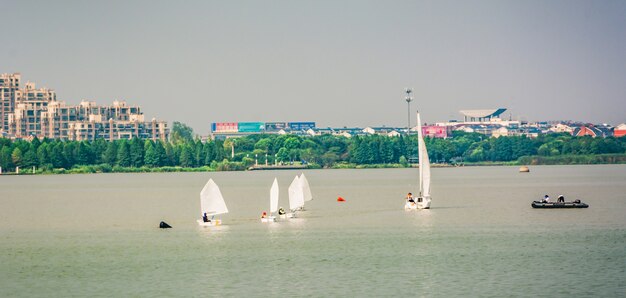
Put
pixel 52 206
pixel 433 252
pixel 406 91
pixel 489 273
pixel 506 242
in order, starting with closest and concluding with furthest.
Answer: pixel 489 273, pixel 433 252, pixel 506 242, pixel 52 206, pixel 406 91

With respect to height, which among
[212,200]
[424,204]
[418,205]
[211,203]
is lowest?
[418,205]

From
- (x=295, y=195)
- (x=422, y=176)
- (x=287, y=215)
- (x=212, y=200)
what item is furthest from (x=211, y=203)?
(x=422, y=176)

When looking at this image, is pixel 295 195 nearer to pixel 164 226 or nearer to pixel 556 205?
pixel 164 226

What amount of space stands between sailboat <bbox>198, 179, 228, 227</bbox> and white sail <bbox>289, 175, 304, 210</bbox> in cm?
1621

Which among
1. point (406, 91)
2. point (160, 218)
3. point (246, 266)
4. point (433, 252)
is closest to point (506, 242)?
point (433, 252)

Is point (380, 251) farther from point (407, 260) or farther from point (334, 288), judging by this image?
point (334, 288)

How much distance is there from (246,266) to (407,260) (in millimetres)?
10437

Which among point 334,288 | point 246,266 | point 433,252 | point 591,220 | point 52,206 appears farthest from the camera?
point 52,206

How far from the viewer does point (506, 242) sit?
260ft

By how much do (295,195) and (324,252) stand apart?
38220 millimetres

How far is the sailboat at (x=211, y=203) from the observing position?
302ft

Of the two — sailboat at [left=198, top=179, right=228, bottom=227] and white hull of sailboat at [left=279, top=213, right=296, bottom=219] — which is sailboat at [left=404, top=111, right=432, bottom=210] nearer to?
white hull of sailboat at [left=279, top=213, right=296, bottom=219]

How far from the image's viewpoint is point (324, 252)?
2928 inches

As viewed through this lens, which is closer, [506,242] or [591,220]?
[506,242]
